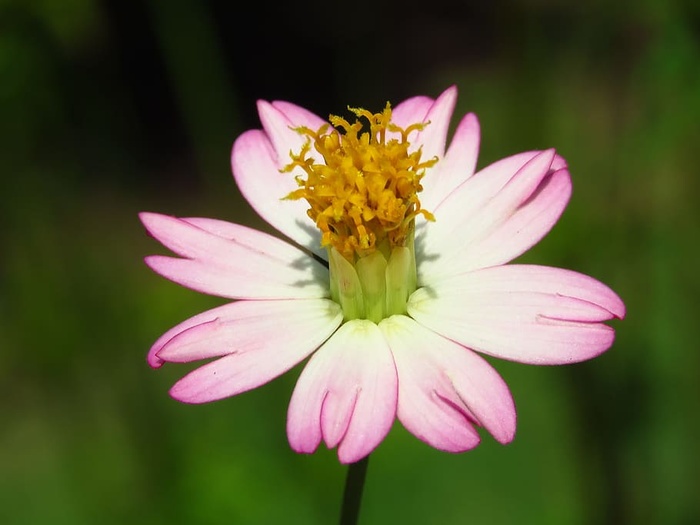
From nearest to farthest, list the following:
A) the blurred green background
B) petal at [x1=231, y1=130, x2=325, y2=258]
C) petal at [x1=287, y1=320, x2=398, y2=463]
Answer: petal at [x1=287, y1=320, x2=398, y2=463] → petal at [x1=231, y1=130, x2=325, y2=258] → the blurred green background

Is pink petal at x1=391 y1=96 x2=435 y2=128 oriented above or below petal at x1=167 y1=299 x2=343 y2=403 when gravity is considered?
above

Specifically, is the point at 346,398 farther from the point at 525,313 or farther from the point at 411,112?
the point at 411,112

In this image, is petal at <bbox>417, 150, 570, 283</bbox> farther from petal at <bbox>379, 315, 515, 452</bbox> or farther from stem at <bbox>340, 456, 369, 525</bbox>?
stem at <bbox>340, 456, 369, 525</bbox>

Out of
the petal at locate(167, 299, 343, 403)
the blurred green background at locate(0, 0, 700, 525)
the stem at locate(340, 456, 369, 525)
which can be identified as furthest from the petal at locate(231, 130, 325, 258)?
the blurred green background at locate(0, 0, 700, 525)

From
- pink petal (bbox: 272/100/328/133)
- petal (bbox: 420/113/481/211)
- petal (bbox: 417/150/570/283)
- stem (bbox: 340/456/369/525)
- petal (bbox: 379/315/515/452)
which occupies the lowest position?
stem (bbox: 340/456/369/525)

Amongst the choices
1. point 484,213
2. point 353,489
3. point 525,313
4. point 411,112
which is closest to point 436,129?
point 411,112

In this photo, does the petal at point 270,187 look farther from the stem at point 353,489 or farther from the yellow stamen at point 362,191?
the stem at point 353,489
